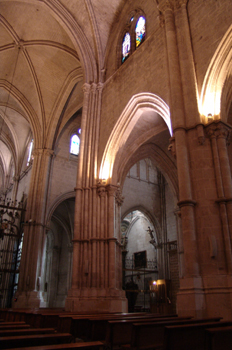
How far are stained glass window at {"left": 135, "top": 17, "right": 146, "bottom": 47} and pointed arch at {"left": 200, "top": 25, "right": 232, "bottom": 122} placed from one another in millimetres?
5045

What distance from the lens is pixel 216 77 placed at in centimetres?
785

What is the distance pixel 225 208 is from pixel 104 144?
6788 mm

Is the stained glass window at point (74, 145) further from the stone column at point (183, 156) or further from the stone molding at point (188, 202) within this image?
the stone molding at point (188, 202)

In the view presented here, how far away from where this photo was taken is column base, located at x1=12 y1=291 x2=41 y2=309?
14961 millimetres

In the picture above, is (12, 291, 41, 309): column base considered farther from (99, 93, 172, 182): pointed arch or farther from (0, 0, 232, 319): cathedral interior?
(99, 93, 172, 182): pointed arch

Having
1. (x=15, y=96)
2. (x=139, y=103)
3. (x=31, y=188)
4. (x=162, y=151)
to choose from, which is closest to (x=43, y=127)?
(x=15, y=96)

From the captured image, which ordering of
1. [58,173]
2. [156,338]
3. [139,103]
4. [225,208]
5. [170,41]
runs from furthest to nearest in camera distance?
[58,173], [139,103], [170,41], [225,208], [156,338]

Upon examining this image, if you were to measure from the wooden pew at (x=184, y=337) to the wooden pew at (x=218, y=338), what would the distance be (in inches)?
10.7

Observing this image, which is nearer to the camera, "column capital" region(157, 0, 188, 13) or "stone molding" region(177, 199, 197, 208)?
"stone molding" region(177, 199, 197, 208)

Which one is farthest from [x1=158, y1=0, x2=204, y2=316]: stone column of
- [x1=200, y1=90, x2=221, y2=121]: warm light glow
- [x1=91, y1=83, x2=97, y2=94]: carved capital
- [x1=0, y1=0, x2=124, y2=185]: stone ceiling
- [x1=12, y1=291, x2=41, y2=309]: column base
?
[x1=12, y1=291, x2=41, y2=309]: column base

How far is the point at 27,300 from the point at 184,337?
13.7 metres

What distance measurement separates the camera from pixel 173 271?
60.7ft

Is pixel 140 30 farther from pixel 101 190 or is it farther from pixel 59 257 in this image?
pixel 59 257

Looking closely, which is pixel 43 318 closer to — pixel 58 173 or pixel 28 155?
pixel 58 173
